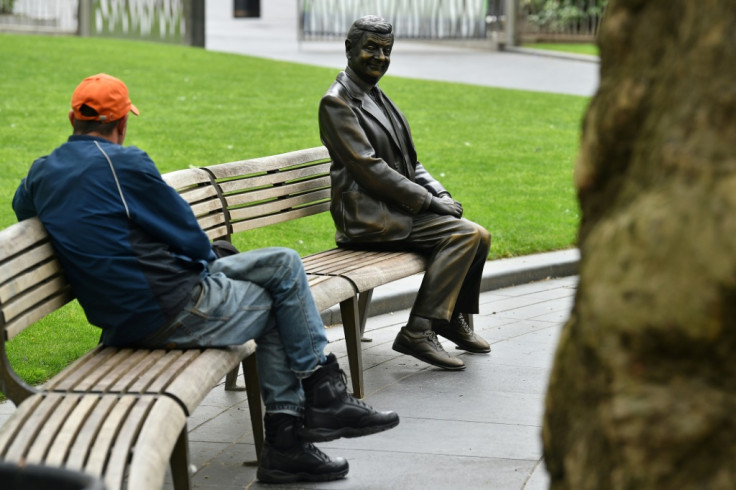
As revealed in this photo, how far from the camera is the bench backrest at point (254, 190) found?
5715 mm

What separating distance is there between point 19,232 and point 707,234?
111 inches

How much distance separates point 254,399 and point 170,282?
72 centimetres

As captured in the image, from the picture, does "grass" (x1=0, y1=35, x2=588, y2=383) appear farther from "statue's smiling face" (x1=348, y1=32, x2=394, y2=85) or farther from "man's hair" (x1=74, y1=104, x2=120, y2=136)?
"statue's smiling face" (x1=348, y1=32, x2=394, y2=85)

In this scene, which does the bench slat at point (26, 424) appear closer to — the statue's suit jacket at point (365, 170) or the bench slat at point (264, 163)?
the bench slat at point (264, 163)

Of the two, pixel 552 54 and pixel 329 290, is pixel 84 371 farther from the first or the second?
pixel 552 54

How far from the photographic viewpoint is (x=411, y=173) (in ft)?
20.9

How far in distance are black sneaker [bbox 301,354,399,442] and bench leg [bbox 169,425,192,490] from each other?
57 cm

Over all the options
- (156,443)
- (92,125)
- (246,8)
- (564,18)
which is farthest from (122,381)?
(246,8)

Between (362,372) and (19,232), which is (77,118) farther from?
(362,372)

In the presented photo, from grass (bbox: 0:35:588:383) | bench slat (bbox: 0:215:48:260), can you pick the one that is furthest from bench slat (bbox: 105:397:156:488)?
grass (bbox: 0:35:588:383)

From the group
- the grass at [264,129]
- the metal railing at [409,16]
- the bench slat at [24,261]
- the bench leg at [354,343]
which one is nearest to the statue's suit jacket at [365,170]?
the bench leg at [354,343]

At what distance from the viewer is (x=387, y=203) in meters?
6.17

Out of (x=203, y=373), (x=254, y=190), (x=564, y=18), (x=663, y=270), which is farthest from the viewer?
(x=564, y=18)

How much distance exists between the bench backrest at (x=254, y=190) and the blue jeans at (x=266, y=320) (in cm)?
103
